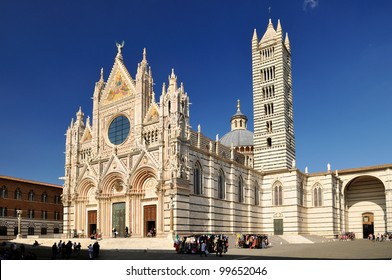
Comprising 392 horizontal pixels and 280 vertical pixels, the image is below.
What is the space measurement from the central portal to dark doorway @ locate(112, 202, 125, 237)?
2520 millimetres

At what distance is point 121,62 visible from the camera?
44.3 meters

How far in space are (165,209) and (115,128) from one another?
38.0 ft

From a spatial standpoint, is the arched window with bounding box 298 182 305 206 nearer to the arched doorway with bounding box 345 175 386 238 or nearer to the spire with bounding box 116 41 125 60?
the arched doorway with bounding box 345 175 386 238

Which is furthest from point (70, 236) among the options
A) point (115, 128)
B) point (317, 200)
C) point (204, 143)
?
point (317, 200)

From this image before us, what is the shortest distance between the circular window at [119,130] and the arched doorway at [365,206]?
105 ft

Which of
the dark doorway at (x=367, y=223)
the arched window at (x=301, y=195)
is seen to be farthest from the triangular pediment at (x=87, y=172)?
the dark doorway at (x=367, y=223)

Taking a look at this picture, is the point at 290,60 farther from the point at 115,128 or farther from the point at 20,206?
the point at 20,206

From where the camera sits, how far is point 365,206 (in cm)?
5597

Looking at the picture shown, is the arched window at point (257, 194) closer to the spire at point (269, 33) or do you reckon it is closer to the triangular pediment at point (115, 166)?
the triangular pediment at point (115, 166)

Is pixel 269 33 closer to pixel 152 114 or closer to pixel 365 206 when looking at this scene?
pixel 152 114

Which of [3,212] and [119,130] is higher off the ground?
[119,130]

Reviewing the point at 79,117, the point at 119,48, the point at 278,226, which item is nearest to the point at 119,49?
the point at 119,48

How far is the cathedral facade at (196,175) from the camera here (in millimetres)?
37219

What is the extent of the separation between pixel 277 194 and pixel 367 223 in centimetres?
1489
